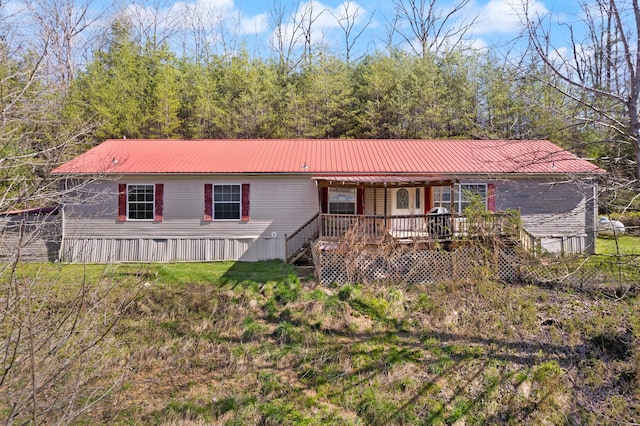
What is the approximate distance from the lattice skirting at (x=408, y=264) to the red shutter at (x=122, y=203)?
7745mm

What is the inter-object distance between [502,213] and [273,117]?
55.9ft

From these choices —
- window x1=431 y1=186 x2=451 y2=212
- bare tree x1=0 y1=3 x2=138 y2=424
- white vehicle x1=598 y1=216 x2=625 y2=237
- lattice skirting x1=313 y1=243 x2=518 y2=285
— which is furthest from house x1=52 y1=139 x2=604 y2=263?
bare tree x1=0 y1=3 x2=138 y2=424

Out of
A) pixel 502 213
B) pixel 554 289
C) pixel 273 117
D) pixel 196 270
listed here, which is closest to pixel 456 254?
→ pixel 502 213

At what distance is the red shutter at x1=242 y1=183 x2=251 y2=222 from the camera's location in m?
14.0

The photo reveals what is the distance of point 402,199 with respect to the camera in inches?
564

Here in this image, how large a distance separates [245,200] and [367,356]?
7825 mm

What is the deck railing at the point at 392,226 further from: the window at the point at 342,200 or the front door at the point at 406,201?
the window at the point at 342,200

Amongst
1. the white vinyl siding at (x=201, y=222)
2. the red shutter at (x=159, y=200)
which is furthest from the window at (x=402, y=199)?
the red shutter at (x=159, y=200)

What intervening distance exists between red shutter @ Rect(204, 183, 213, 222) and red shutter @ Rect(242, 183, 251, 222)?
119 cm

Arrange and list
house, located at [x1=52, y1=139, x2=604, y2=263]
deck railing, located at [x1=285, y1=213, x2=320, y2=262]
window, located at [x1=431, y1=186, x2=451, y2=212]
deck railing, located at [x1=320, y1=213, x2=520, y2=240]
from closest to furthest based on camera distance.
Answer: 1. deck railing, located at [x1=320, y1=213, x2=520, y2=240]
2. deck railing, located at [x1=285, y1=213, x2=320, y2=262]
3. house, located at [x1=52, y1=139, x2=604, y2=263]
4. window, located at [x1=431, y1=186, x2=451, y2=212]

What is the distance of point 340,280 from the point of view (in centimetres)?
1075

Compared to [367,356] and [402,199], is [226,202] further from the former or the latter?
[367,356]

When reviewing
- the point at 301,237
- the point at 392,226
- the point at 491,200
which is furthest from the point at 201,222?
the point at 491,200

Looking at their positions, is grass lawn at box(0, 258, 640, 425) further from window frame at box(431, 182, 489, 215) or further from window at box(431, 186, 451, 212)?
window at box(431, 186, 451, 212)
